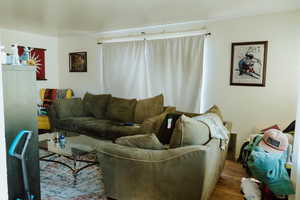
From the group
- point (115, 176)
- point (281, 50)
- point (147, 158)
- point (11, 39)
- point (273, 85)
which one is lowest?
point (115, 176)

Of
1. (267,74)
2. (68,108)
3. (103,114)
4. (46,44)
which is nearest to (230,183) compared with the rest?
(267,74)

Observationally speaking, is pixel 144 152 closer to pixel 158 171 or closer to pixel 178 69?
pixel 158 171

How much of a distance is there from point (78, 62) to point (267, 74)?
409 cm

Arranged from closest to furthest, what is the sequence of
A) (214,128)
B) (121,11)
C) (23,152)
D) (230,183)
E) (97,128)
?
(23,152) < (214,128) < (230,183) < (121,11) < (97,128)

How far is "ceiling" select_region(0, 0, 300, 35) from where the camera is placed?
302cm

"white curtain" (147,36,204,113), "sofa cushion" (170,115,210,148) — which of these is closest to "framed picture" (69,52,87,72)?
"white curtain" (147,36,204,113)

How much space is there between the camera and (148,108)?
3.99 m

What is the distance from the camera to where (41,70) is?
5457 mm

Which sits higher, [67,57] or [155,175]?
[67,57]

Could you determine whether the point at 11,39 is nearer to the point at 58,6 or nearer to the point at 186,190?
the point at 58,6

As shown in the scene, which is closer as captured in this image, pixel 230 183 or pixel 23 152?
pixel 23 152

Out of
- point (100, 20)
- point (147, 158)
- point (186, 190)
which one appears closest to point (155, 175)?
point (147, 158)

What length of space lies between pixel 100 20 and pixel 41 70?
2354 mm

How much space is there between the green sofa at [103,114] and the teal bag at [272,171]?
5.46 ft
